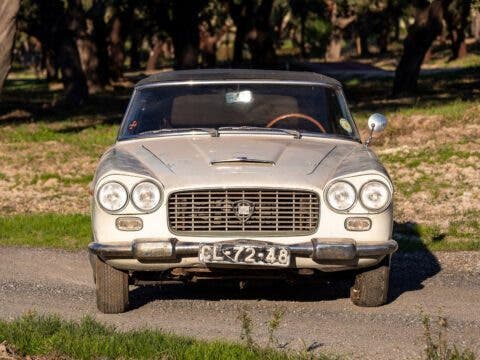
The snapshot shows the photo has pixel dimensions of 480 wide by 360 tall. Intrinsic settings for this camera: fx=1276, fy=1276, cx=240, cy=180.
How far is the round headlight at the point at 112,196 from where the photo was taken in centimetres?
829

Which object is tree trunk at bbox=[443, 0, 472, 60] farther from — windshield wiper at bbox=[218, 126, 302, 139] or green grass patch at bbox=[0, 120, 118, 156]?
windshield wiper at bbox=[218, 126, 302, 139]

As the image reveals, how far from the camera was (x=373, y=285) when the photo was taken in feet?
28.5

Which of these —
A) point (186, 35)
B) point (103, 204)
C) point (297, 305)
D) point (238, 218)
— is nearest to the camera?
point (238, 218)

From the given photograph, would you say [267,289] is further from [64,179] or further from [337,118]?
[64,179]

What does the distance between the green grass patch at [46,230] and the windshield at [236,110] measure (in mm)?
3000

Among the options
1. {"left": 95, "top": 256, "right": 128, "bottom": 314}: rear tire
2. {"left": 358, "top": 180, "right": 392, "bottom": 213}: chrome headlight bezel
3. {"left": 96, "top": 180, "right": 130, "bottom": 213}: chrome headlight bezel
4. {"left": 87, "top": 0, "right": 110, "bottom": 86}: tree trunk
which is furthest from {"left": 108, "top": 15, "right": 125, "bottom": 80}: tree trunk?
{"left": 358, "top": 180, "right": 392, "bottom": 213}: chrome headlight bezel

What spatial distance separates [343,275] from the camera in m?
8.67

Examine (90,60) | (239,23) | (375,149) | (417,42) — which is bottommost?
(90,60)

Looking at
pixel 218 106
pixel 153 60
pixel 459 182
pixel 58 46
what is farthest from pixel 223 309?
pixel 153 60

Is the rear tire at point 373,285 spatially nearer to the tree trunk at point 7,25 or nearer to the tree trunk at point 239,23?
the tree trunk at point 7,25

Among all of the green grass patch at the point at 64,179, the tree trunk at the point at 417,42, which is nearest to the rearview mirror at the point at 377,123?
the green grass patch at the point at 64,179

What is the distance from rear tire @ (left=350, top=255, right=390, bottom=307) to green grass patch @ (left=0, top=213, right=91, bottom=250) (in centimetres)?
433

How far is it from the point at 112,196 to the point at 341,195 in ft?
4.89

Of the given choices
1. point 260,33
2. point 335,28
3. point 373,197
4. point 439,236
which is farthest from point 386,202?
point 335,28
